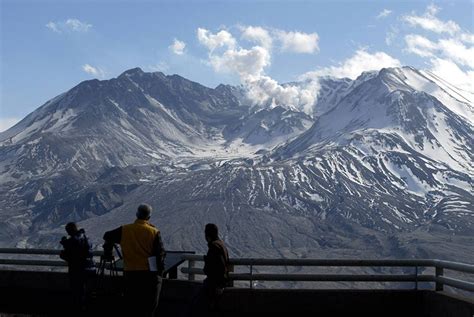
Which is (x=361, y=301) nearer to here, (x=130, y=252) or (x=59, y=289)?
(x=130, y=252)

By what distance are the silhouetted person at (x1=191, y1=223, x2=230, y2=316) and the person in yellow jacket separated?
897 mm

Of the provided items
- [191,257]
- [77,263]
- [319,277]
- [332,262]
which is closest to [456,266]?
[332,262]

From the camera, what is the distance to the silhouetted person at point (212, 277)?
563 inches

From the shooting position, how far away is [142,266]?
13.8m

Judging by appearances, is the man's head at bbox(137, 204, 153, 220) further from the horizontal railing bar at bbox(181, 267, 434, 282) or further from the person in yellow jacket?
the horizontal railing bar at bbox(181, 267, 434, 282)

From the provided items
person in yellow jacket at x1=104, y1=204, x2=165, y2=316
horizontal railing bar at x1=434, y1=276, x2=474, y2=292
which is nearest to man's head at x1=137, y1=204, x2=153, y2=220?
person in yellow jacket at x1=104, y1=204, x2=165, y2=316

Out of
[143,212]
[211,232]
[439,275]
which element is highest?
[143,212]

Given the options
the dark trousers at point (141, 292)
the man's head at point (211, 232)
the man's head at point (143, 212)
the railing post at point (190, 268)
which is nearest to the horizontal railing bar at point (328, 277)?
the railing post at point (190, 268)

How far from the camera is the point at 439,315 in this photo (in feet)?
52.6

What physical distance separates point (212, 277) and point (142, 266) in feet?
4.23

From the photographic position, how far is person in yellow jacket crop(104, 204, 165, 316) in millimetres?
13812

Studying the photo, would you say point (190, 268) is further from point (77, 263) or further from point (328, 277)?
point (328, 277)

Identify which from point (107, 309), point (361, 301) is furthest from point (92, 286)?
point (361, 301)

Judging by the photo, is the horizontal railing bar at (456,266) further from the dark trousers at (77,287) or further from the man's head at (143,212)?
the dark trousers at (77,287)
